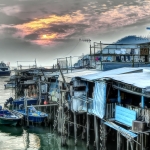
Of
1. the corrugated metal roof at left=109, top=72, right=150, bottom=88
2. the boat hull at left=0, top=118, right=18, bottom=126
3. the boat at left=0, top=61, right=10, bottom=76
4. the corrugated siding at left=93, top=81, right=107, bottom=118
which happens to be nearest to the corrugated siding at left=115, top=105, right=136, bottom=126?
the corrugated siding at left=93, top=81, right=107, bottom=118

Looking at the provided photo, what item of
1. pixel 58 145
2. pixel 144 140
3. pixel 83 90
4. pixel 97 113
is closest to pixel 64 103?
pixel 83 90

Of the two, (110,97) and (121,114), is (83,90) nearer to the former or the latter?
(110,97)

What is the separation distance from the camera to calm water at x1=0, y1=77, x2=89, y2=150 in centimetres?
2240

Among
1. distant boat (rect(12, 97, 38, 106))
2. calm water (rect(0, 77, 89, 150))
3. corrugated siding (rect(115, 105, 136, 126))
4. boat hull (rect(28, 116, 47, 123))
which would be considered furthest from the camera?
distant boat (rect(12, 97, 38, 106))

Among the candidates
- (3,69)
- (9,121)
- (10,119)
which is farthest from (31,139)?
(3,69)

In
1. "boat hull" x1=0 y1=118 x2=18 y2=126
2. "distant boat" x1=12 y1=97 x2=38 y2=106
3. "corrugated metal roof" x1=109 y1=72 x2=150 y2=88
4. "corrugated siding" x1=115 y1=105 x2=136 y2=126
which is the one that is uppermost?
"corrugated metal roof" x1=109 y1=72 x2=150 y2=88

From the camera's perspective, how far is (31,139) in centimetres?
2467

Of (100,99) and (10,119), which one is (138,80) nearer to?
(100,99)

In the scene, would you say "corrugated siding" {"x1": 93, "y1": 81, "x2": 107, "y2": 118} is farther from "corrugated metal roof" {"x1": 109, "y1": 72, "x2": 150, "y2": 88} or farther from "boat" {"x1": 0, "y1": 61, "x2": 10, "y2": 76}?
"boat" {"x1": 0, "y1": 61, "x2": 10, "y2": 76}

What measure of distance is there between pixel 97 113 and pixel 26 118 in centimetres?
1192

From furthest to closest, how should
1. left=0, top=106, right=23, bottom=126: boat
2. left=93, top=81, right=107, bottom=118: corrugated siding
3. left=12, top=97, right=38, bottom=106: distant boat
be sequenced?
left=12, top=97, right=38, bottom=106: distant boat, left=0, top=106, right=23, bottom=126: boat, left=93, top=81, right=107, bottom=118: corrugated siding

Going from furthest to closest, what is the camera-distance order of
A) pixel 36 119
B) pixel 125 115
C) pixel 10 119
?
pixel 36 119, pixel 10 119, pixel 125 115

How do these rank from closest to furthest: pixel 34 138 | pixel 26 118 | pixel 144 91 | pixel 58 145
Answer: pixel 144 91, pixel 58 145, pixel 34 138, pixel 26 118

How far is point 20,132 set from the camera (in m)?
26.5
